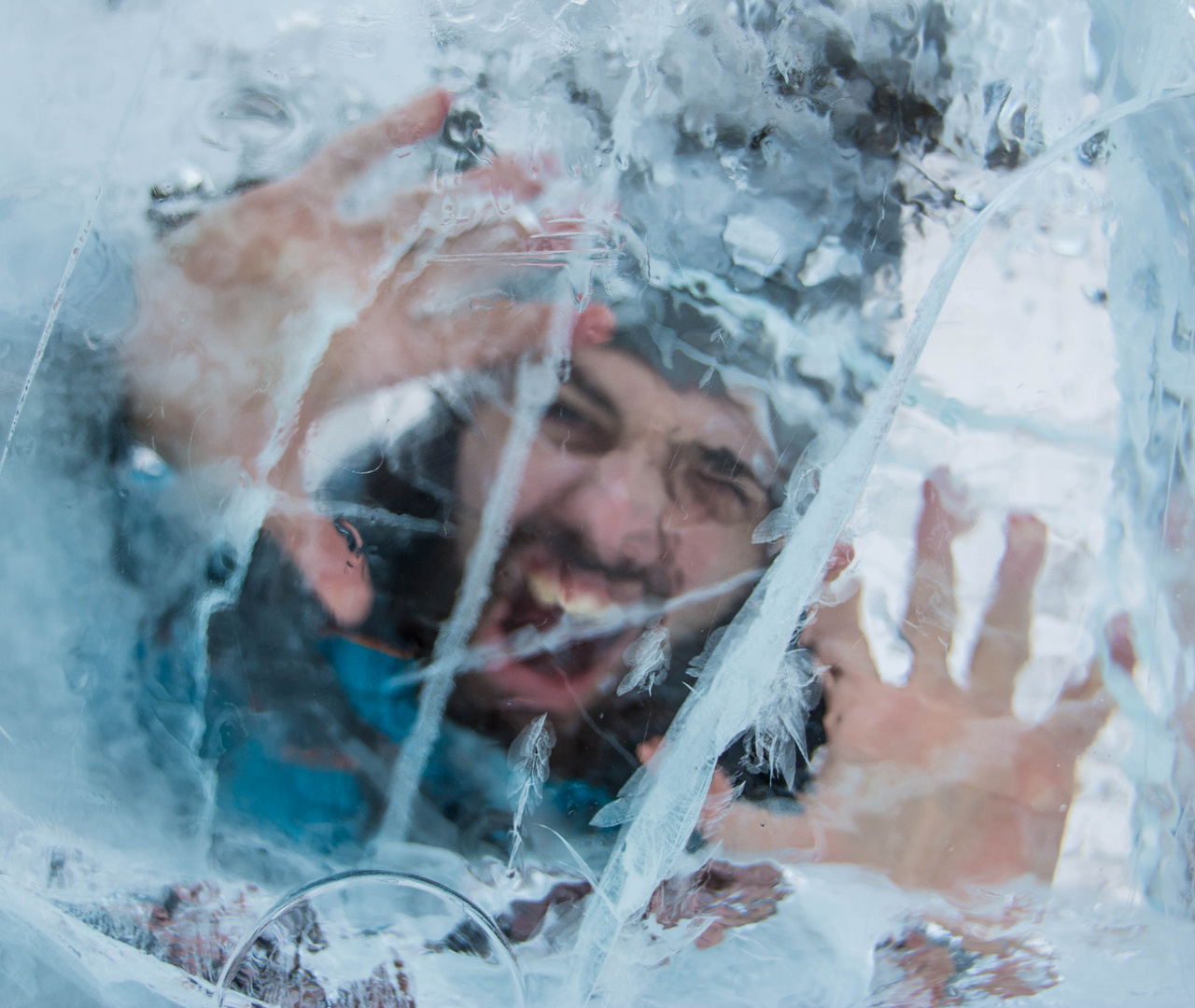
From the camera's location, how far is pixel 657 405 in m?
0.39

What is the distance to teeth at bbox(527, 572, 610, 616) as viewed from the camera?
387 mm

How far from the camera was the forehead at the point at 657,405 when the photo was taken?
39 cm

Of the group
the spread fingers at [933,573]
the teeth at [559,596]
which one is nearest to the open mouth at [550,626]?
the teeth at [559,596]

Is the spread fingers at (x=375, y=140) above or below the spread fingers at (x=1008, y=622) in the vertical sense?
above

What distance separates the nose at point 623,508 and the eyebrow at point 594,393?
0.07 ft

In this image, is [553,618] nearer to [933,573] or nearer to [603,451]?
[603,451]

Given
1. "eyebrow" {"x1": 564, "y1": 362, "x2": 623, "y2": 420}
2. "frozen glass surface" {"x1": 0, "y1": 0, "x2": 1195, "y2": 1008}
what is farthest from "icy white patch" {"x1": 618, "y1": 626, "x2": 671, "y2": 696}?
"eyebrow" {"x1": 564, "y1": 362, "x2": 623, "y2": 420}

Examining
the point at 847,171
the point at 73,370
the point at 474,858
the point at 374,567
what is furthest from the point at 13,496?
the point at 847,171

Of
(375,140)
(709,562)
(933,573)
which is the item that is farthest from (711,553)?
(375,140)

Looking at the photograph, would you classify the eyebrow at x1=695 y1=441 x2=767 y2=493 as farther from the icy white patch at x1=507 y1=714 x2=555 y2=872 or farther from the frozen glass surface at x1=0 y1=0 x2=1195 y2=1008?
the icy white patch at x1=507 y1=714 x2=555 y2=872

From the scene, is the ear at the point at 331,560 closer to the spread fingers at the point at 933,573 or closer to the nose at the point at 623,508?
the nose at the point at 623,508

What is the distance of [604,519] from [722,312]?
0.38 feet

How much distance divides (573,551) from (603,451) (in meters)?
0.05

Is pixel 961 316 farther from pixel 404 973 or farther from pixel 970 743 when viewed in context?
pixel 404 973
